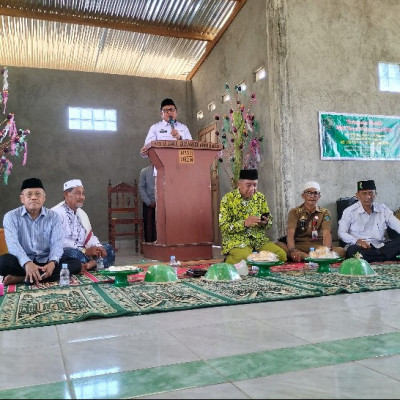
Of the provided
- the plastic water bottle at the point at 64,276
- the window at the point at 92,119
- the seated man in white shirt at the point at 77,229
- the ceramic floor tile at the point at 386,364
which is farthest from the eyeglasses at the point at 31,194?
the window at the point at 92,119

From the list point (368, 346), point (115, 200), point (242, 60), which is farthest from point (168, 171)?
point (115, 200)

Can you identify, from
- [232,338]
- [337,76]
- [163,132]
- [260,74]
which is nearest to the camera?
[232,338]

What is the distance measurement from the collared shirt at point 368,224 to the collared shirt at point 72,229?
102 inches

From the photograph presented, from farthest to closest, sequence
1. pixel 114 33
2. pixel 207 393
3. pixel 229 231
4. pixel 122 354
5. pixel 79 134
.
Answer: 1. pixel 79 134
2. pixel 114 33
3. pixel 229 231
4. pixel 122 354
5. pixel 207 393

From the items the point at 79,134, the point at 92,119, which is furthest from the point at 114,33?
the point at 79,134

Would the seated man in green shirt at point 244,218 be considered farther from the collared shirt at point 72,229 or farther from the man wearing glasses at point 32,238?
the man wearing glasses at point 32,238

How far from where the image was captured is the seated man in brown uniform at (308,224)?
4.31m

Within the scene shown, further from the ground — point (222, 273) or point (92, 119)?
point (92, 119)

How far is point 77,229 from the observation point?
408 cm

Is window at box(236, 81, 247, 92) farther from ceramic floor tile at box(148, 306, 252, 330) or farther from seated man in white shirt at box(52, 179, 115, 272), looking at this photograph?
ceramic floor tile at box(148, 306, 252, 330)

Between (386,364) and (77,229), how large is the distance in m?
3.27

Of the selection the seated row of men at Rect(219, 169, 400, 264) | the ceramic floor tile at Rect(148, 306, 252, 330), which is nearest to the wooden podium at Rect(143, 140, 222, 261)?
the seated row of men at Rect(219, 169, 400, 264)

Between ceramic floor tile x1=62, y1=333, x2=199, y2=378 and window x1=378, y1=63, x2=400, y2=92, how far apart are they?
5.54m

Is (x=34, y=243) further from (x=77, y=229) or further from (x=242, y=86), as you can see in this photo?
(x=242, y=86)
